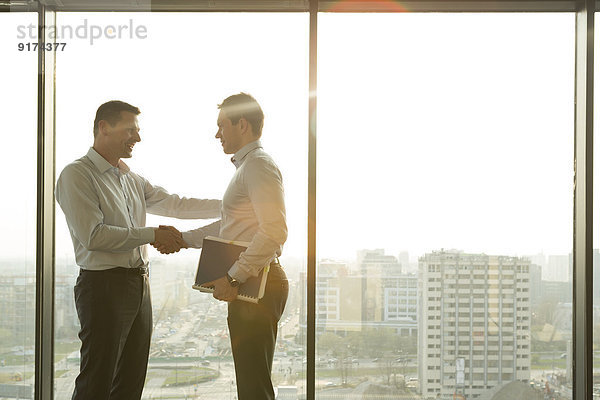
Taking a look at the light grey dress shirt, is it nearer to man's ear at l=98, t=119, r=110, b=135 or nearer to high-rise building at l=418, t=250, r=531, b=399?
man's ear at l=98, t=119, r=110, b=135

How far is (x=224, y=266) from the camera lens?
253 centimetres

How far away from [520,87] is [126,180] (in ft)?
6.36

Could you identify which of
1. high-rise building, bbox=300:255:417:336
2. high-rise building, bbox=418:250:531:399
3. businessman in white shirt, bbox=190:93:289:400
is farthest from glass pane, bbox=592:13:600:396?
businessman in white shirt, bbox=190:93:289:400

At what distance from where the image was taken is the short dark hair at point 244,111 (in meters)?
2.62

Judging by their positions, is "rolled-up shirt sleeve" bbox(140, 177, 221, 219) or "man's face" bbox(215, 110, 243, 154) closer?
"man's face" bbox(215, 110, 243, 154)

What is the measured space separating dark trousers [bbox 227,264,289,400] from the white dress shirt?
1.65ft

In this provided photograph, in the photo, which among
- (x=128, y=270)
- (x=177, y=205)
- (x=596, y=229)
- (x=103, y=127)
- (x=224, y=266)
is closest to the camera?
(x=224, y=266)

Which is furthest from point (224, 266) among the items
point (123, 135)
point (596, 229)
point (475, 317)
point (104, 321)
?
point (596, 229)

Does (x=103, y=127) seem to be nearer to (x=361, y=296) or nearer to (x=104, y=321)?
(x=104, y=321)

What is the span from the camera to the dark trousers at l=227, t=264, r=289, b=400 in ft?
8.04

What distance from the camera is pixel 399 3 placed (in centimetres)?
321

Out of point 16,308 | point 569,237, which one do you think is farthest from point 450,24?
point 16,308

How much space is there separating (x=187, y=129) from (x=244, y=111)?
666mm

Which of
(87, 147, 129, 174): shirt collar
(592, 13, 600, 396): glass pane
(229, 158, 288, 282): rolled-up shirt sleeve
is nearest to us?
(229, 158, 288, 282): rolled-up shirt sleeve
